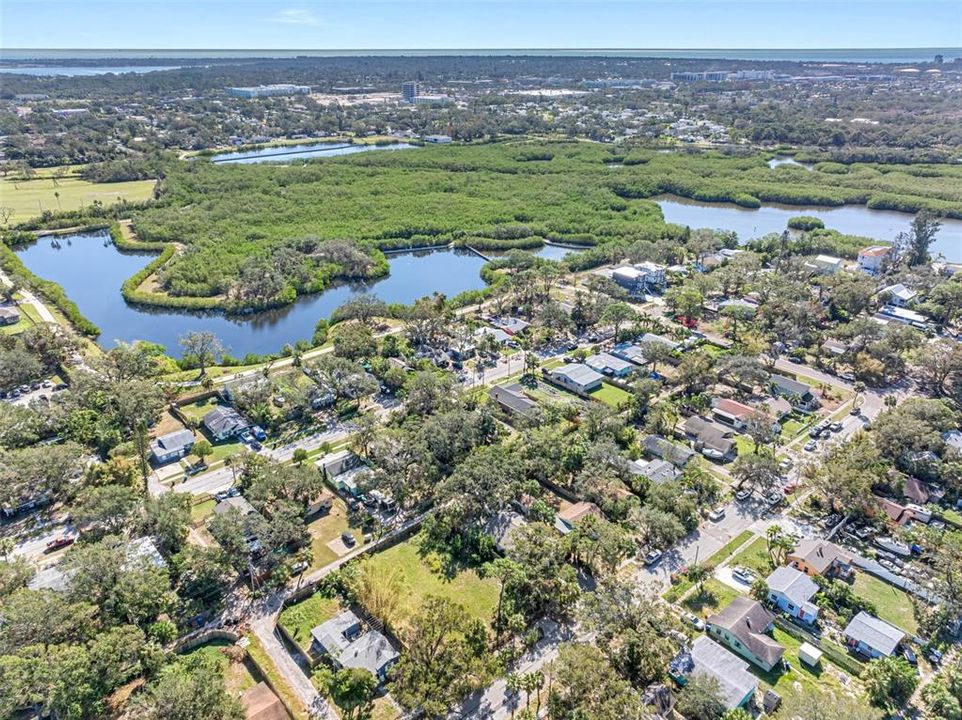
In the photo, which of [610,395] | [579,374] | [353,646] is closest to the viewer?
[353,646]

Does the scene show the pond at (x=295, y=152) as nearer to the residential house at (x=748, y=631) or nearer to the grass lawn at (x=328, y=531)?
the grass lawn at (x=328, y=531)

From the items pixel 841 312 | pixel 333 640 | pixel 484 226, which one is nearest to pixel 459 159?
pixel 484 226

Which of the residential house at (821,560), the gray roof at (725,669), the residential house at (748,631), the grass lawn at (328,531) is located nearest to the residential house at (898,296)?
the residential house at (821,560)

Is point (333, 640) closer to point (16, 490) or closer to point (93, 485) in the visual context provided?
point (93, 485)

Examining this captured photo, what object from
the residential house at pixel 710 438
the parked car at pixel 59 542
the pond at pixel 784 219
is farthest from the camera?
the pond at pixel 784 219

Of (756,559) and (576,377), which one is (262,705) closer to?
(756,559)

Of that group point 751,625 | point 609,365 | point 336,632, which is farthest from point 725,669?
point 609,365
